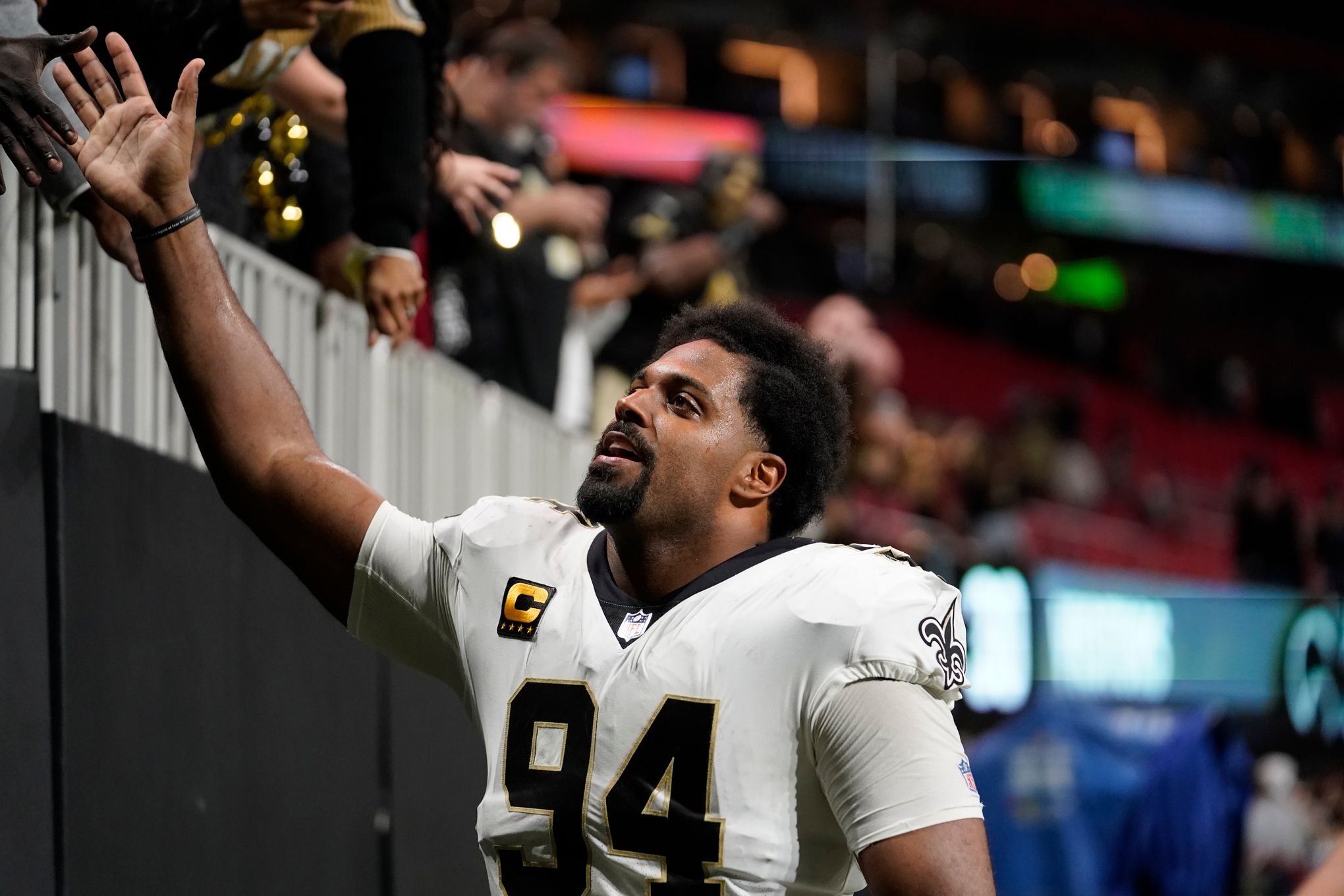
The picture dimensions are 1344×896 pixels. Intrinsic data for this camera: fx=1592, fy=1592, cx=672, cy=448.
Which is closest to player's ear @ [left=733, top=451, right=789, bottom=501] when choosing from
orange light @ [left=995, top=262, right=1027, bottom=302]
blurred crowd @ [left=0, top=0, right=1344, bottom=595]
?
blurred crowd @ [left=0, top=0, right=1344, bottom=595]

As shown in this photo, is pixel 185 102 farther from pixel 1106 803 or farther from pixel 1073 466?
pixel 1073 466

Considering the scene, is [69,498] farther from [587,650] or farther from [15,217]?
[587,650]

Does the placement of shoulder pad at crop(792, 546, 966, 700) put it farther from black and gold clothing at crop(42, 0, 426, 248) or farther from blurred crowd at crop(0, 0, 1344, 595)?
black and gold clothing at crop(42, 0, 426, 248)

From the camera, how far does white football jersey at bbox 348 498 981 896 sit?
2.17 metres

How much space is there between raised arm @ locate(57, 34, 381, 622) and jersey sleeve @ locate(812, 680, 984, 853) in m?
0.80

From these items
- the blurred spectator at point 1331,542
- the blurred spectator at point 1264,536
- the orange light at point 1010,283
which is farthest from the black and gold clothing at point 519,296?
the orange light at point 1010,283

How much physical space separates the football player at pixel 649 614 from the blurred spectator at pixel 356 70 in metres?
0.36

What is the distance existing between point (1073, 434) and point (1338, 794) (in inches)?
303

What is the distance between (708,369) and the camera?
2.53m

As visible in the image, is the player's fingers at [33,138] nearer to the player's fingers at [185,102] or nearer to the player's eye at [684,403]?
the player's fingers at [185,102]

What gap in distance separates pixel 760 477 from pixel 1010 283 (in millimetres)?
23045

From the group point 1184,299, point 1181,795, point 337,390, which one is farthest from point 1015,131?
point 337,390

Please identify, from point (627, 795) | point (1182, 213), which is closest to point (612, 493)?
point (627, 795)

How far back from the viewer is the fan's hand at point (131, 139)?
2.24m
